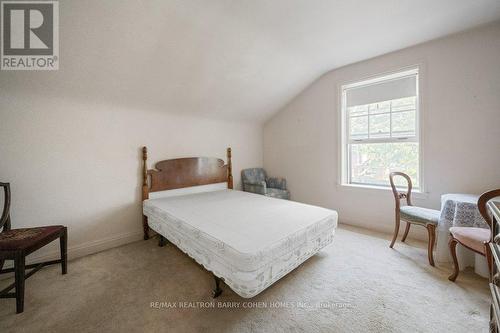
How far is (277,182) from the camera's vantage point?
14.2 ft

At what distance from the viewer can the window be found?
2.88m

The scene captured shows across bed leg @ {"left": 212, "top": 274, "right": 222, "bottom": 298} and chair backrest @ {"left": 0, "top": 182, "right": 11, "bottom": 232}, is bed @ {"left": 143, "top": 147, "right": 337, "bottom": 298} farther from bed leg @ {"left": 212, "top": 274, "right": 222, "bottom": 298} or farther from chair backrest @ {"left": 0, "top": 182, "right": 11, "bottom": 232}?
chair backrest @ {"left": 0, "top": 182, "right": 11, "bottom": 232}

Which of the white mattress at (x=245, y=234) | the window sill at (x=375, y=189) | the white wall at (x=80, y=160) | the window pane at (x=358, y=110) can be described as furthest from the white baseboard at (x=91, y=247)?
the window pane at (x=358, y=110)

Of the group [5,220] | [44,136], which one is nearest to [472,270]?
[5,220]

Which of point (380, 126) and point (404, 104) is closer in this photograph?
point (404, 104)

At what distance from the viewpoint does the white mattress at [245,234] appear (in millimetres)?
1430

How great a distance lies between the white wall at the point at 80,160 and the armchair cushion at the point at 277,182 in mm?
2141

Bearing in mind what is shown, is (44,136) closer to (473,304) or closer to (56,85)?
(56,85)

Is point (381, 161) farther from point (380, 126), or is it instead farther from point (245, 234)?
point (245, 234)

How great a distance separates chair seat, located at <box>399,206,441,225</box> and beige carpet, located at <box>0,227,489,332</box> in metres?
0.45

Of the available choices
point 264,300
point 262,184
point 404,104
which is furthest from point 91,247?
point 404,104

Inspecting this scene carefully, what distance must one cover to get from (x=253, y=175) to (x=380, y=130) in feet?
8.27

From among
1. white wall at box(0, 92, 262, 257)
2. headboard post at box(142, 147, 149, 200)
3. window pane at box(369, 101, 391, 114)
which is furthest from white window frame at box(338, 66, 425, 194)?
headboard post at box(142, 147, 149, 200)

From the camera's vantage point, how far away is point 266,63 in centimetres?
293
